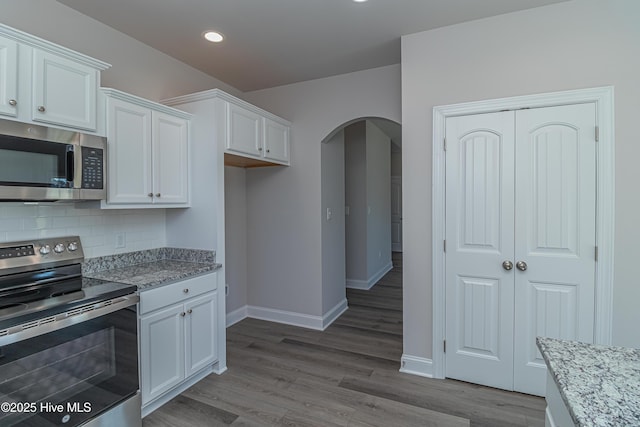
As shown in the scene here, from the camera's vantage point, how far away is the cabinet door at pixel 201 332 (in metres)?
2.44

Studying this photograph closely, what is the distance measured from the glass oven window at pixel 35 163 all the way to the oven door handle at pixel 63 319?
28.6 inches

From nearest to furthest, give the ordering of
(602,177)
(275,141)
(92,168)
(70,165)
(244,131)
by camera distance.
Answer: (70,165)
(92,168)
(602,177)
(244,131)
(275,141)

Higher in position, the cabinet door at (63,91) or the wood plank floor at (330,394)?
the cabinet door at (63,91)

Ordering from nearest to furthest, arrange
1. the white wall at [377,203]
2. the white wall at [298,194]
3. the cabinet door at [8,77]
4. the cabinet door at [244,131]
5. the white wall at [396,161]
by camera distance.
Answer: the cabinet door at [8,77] → the cabinet door at [244,131] → the white wall at [298,194] → the white wall at [377,203] → the white wall at [396,161]

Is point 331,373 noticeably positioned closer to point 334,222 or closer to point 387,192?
point 334,222

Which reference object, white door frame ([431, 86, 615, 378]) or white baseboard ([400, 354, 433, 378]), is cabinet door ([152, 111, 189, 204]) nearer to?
white baseboard ([400, 354, 433, 378])

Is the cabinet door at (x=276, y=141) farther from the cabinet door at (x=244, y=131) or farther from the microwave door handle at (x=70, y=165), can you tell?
the microwave door handle at (x=70, y=165)

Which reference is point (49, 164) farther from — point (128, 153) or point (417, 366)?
point (417, 366)

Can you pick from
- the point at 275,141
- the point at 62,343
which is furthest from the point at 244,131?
the point at 62,343

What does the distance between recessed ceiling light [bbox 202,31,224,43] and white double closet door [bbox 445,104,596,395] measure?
2020 millimetres

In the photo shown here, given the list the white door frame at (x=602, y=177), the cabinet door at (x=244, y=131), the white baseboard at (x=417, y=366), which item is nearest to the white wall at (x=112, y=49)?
the cabinet door at (x=244, y=131)

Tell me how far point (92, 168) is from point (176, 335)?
1.26 metres

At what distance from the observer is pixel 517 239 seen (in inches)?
94.6

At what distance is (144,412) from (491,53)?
3.56m
